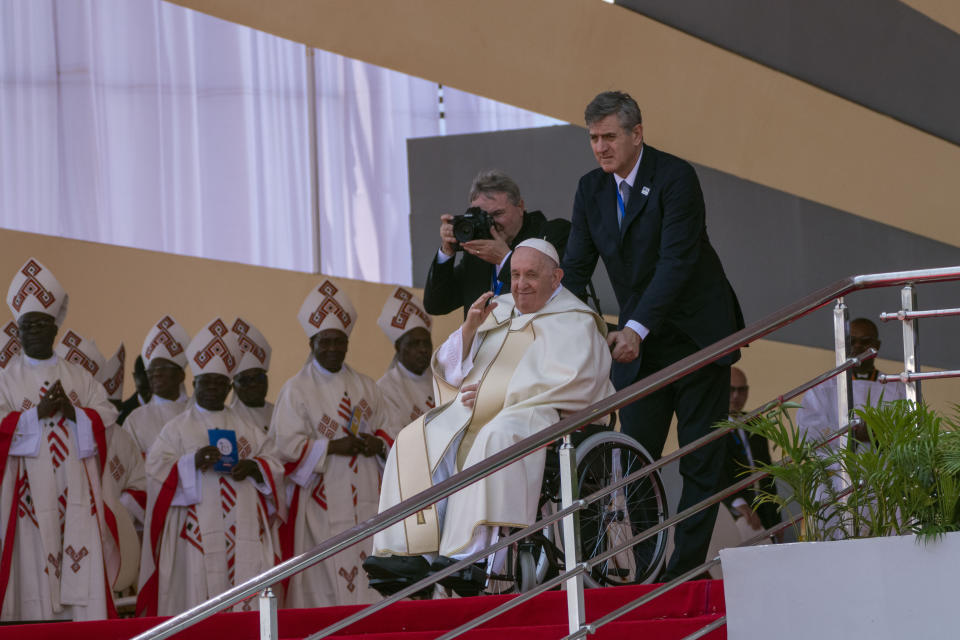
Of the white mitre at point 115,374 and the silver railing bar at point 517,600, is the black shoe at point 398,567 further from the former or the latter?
the white mitre at point 115,374

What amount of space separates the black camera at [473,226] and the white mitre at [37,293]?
3.33 m

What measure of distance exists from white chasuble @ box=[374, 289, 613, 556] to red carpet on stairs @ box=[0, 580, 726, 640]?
1.22 feet

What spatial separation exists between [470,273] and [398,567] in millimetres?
1852

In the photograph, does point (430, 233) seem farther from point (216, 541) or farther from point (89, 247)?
point (216, 541)

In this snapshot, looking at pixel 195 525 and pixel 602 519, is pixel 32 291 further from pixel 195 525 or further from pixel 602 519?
pixel 602 519

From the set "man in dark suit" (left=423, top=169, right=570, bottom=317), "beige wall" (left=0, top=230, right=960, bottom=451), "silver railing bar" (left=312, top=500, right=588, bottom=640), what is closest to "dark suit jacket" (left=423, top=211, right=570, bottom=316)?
"man in dark suit" (left=423, top=169, right=570, bottom=317)

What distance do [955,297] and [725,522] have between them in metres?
2.38

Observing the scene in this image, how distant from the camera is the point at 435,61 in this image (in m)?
9.05

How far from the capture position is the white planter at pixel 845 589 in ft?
10.8

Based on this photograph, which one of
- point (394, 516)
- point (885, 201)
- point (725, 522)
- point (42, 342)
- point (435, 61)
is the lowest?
point (725, 522)

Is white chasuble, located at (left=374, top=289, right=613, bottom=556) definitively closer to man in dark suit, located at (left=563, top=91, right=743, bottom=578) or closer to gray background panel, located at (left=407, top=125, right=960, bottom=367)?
man in dark suit, located at (left=563, top=91, right=743, bottom=578)

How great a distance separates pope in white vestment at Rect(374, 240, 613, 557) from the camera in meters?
4.84

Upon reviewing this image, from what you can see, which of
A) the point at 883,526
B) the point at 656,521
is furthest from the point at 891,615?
the point at 656,521

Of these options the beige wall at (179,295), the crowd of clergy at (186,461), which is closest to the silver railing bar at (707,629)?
the crowd of clergy at (186,461)
